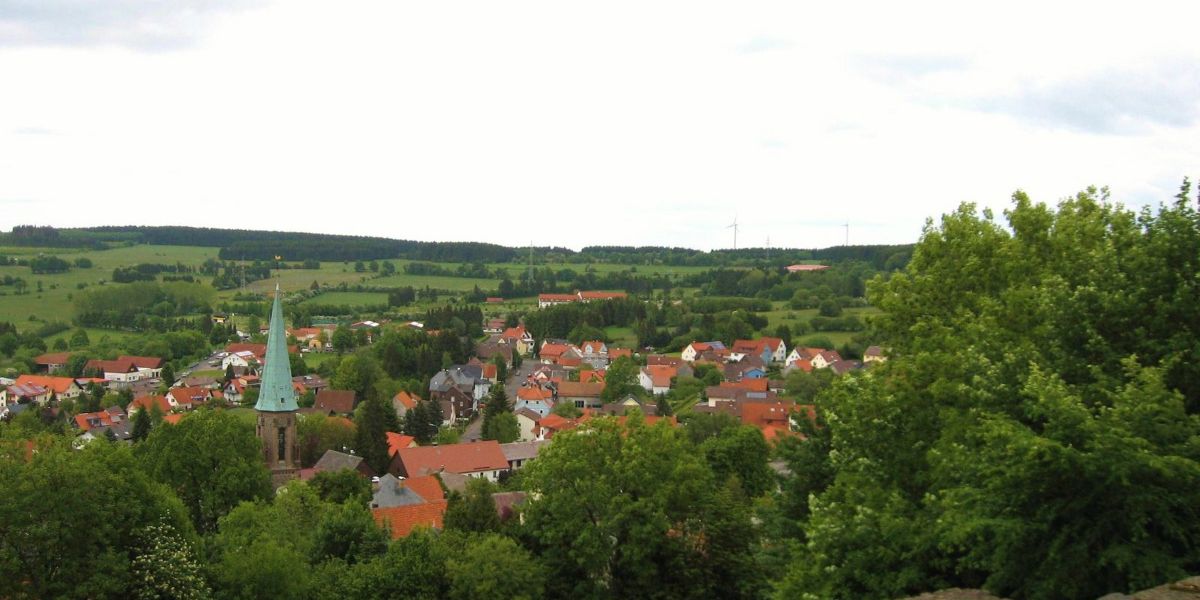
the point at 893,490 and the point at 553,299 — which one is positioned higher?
the point at 893,490

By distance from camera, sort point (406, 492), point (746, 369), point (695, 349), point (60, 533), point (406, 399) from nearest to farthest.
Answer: point (60, 533)
point (406, 492)
point (406, 399)
point (746, 369)
point (695, 349)

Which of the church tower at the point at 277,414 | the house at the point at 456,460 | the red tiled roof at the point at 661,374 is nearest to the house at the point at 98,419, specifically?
the house at the point at 456,460

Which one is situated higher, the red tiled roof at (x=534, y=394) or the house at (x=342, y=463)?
the house at (x=342, y=463)

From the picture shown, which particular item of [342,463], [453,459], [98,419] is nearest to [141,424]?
[98,419]

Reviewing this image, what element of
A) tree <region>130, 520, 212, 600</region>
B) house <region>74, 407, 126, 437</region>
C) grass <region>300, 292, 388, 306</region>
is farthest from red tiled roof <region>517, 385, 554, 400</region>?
grass <region>300, 292, 388, 306</region>

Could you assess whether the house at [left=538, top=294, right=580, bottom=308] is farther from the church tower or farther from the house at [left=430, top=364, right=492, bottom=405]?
the church tower

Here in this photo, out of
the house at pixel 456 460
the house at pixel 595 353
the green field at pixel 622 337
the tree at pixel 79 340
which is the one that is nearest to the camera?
the house at pixel 456 460

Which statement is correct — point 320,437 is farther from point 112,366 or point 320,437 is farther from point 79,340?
point 79,340

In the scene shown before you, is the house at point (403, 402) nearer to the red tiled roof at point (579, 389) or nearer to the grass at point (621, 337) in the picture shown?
the red tiled roof at point (579, 389)

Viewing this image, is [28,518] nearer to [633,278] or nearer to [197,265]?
[633,278]
